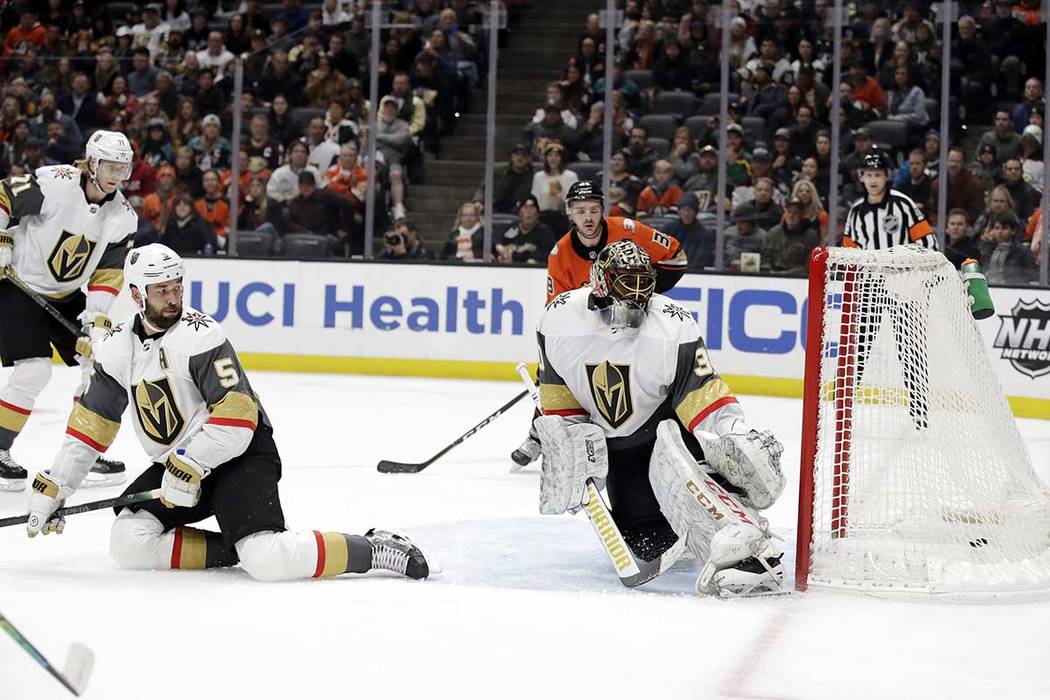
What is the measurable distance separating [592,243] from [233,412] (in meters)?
1.97

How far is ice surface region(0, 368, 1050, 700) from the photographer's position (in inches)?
110

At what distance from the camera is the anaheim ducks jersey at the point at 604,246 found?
5043 millimetres

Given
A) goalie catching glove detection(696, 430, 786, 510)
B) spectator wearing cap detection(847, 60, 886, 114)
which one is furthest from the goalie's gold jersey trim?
goalie catching glove detection(696, 430, 786, 510)

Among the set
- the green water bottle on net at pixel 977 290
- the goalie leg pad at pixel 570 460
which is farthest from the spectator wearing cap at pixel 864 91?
the goalie leg pad at pixel 570 460

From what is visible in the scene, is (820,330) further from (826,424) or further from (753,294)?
(753,294)

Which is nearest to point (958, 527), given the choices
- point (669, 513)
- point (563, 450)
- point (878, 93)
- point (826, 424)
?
point (826, 424)

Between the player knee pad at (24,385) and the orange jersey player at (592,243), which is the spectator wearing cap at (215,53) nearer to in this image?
the player knee pad at (24,385)

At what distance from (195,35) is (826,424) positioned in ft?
25.8

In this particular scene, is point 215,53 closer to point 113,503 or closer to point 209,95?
point 209,95

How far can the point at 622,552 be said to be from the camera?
3.64 m

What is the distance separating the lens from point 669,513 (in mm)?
3633

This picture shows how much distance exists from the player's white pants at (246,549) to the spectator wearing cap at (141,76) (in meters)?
6.67

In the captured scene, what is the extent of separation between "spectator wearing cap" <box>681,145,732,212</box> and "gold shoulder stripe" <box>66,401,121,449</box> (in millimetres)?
5202

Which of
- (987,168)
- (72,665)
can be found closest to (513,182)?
(987,168)
